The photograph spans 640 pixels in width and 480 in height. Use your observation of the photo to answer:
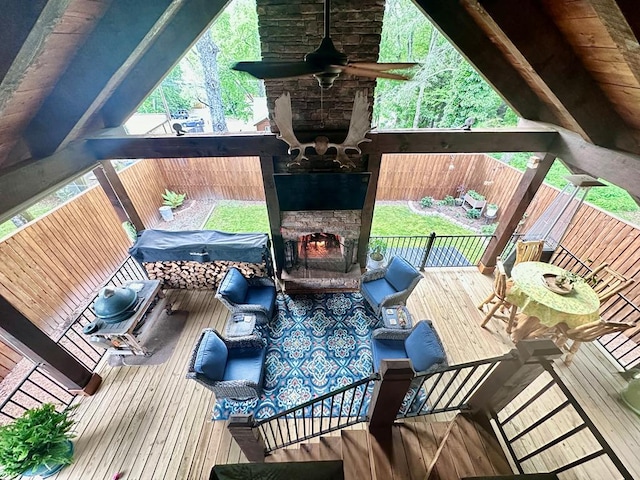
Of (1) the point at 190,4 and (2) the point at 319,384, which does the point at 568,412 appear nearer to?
(2) the point at 319,384

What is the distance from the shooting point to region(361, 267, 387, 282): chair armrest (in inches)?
182

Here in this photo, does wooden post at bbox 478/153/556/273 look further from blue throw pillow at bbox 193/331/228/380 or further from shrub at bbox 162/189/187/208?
shrub at bbox 162/189/187/208

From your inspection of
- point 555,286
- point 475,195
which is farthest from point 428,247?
point 475,195

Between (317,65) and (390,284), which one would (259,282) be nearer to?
(390,284)

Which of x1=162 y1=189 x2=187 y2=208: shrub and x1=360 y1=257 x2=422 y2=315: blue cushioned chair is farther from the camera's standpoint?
x1=162 y1=189 x2=187 y2=208: shrub

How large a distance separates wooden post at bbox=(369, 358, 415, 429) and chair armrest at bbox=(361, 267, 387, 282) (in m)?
2.46

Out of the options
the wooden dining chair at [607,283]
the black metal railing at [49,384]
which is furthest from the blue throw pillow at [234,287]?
the wooden dining chair at [607,283]

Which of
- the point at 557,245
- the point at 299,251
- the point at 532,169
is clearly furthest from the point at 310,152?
the point at 557,245

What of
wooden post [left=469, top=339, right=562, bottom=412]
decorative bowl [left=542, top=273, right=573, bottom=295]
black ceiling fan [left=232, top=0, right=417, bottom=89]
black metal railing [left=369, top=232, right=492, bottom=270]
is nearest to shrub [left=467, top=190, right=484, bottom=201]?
black metal railing [left=369, top=232, right=492, bottom=270]

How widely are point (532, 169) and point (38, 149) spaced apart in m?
6.50

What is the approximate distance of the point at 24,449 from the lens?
2.54m

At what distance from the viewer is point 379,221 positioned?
308 inches

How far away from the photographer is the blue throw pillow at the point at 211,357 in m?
3.10

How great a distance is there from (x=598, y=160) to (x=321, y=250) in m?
3.98
